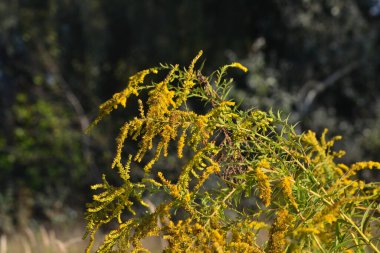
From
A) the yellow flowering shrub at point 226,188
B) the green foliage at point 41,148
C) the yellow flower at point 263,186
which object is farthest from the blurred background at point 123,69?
the yellow flower at point 263,186

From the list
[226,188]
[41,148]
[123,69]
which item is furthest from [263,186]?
[41,148]

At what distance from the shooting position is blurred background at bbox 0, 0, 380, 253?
47.6 ft

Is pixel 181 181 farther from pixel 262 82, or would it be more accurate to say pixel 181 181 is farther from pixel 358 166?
pixel 262 82

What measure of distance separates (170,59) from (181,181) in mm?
13150

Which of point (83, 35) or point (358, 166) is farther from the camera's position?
point (83, 35)

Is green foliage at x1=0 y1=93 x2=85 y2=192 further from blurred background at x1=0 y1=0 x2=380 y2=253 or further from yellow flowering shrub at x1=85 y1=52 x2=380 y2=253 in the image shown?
yellow flowering shrub at x1=85 y1=52 x2=380 y2=253

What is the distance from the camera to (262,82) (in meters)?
14.1

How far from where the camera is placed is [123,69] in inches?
635

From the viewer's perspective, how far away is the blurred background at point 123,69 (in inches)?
571

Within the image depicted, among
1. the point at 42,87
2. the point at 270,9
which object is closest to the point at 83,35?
the point at 42,87

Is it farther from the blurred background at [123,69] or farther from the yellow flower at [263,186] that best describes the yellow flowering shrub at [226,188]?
the blurred background at [123,69]

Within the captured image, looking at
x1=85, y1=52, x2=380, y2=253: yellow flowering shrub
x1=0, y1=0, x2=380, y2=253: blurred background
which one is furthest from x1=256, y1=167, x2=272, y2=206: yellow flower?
x1=0, y1=0, x2=380, y2=253: blurred background

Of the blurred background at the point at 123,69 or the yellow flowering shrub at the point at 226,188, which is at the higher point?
the blurred background at the point at 123,69

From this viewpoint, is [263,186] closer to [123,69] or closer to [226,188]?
[226,188]
